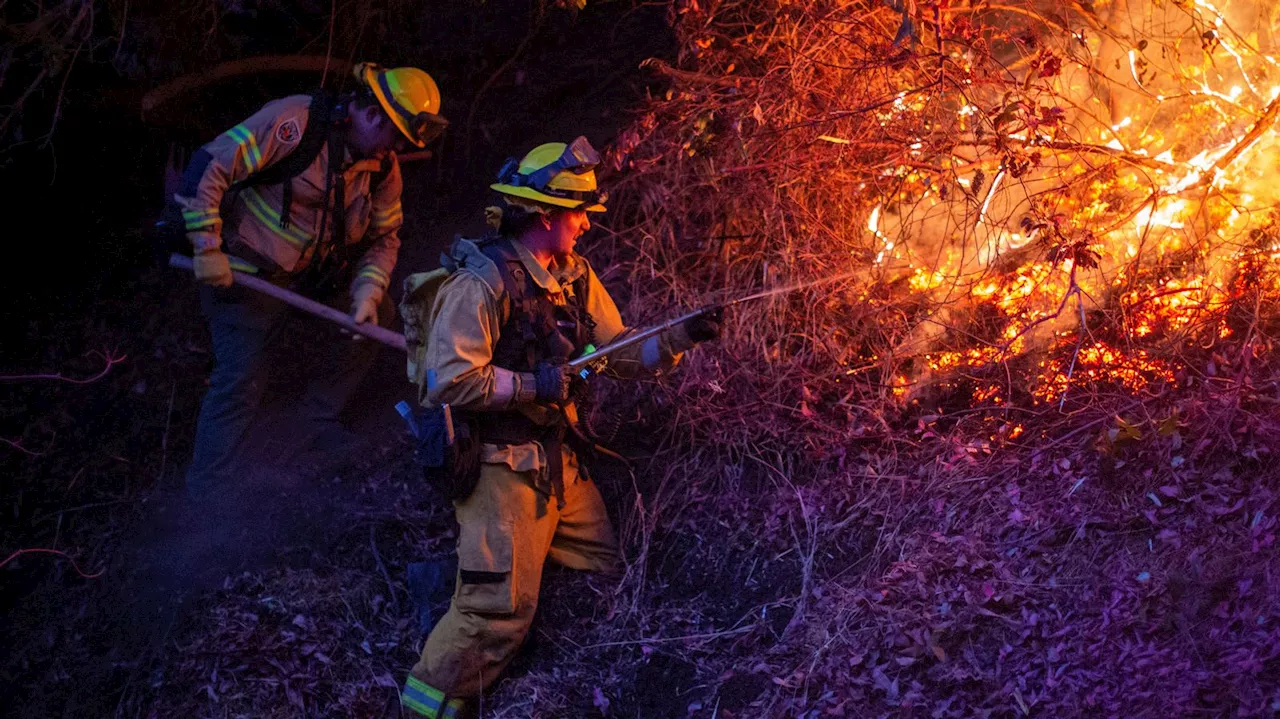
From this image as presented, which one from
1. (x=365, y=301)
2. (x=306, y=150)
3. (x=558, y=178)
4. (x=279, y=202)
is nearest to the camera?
(x=558, y=178)

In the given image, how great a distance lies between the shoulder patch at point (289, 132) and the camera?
484 centimetres

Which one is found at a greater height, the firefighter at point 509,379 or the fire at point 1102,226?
the fire at point 1102,226

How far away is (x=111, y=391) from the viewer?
6.26 meters

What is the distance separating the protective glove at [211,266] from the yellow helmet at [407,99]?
1.13m

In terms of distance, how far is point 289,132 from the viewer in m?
4.87

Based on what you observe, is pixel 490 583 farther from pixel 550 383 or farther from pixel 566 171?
pixel 566 171

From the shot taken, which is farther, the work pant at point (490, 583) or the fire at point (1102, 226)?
the fire at point (1102, 226)

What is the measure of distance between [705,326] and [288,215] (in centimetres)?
247

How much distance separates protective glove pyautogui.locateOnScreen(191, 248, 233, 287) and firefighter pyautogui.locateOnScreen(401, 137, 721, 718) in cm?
134

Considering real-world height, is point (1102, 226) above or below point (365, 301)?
above

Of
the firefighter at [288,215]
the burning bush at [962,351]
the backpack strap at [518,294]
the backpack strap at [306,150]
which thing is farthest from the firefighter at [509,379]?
the backpack strap at [306,150]

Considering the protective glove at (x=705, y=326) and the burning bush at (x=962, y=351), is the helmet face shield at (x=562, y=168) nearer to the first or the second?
the protective glove at (x=705, y=326)

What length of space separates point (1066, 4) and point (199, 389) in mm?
5734

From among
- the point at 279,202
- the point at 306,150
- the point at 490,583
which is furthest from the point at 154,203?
the point at 490,583
